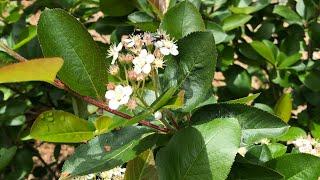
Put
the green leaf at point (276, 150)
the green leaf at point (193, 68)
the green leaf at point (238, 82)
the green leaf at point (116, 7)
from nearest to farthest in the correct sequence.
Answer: the green leaf at point (193, 68)
the green leaf at point (276, 150)
the green leaf at point (116, 7)
the green leaf at point (238, 82)

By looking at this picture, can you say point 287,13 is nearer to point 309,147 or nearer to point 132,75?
point 309,147

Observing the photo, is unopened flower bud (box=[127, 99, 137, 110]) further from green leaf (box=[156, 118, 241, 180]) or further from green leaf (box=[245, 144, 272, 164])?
green leaf (box=[245, 144, 272, 164])

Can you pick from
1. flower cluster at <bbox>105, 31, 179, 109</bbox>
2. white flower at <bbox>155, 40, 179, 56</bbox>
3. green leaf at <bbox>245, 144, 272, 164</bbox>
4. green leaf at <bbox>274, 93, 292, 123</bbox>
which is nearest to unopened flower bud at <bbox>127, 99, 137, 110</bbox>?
flower cluster at <bbox>105, 31, 179, 109</bbox>

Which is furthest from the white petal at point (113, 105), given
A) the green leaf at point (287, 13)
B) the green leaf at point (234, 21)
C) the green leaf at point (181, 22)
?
the green leaf at point (287, 13)

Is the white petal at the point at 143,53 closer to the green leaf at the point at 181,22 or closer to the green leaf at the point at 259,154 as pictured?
the green leaf at the point at 181,22

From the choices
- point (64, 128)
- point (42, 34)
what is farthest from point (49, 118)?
point (42, 34)

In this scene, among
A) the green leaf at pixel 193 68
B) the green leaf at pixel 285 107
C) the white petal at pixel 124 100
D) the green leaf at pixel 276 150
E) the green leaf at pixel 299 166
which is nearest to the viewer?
the white petal at pixel 124 100

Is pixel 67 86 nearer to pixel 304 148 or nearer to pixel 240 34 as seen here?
pixel 304 148
